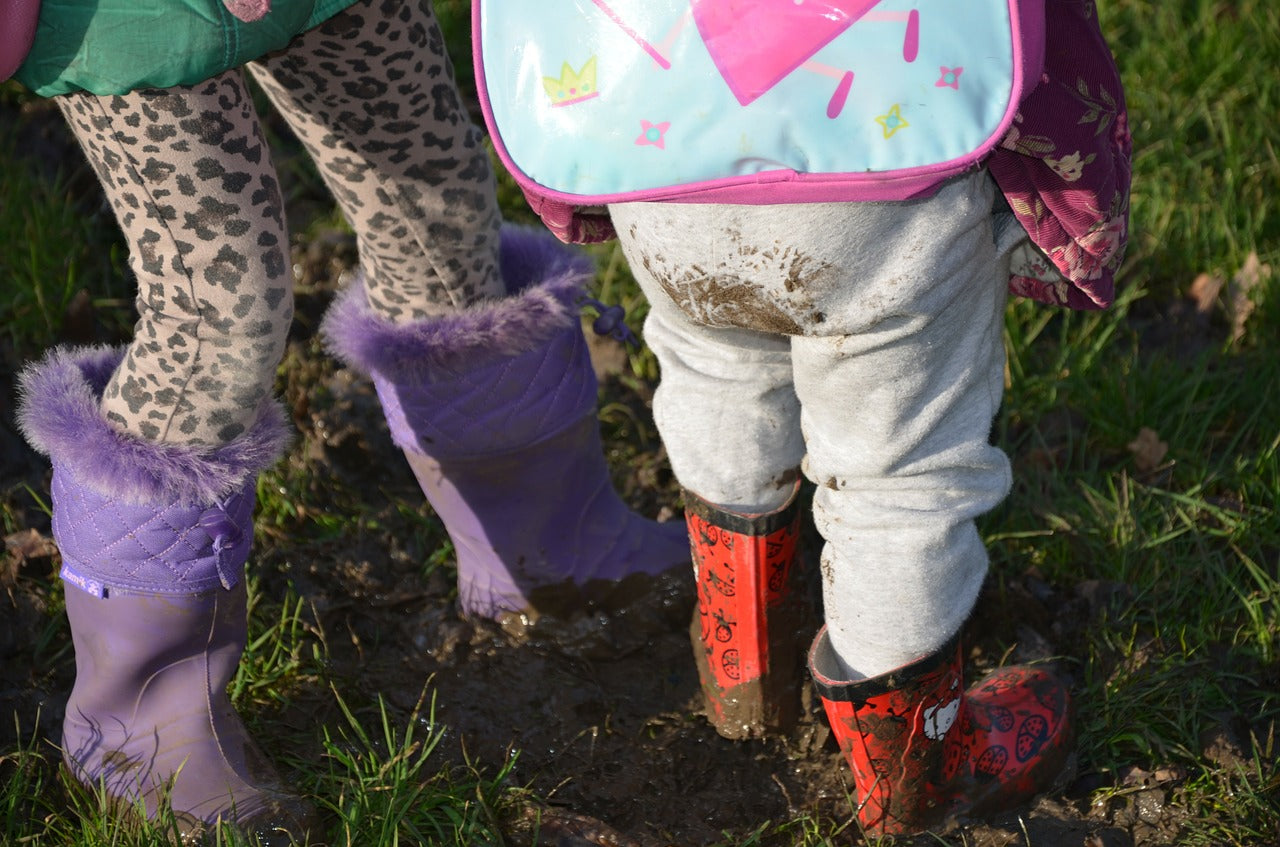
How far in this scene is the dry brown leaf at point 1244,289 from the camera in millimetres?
2617

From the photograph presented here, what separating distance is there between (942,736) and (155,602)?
1.08 meters

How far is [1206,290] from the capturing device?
8.87 ft

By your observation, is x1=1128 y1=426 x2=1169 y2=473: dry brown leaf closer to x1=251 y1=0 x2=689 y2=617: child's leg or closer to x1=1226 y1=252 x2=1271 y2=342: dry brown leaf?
x1=1226 y1=252 x2=1271 y2=342: dry brown leaf

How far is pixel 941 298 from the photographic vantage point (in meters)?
1.36

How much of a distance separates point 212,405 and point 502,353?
0.48m

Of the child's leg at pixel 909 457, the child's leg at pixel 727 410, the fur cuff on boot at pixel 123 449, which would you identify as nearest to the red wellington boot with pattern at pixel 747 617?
the child's leg at pixel 727 410

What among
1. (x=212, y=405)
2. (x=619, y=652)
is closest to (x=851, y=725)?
(x=619, y=652)

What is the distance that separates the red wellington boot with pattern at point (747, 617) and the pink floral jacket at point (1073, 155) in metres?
0.58

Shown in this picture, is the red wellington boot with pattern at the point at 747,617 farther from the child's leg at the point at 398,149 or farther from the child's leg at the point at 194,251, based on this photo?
the child's leg at the point at 194,251

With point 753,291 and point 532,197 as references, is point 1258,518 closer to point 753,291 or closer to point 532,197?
point 753,291

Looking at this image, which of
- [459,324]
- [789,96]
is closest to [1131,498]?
[459,324]

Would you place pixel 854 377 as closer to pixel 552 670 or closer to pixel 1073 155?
pixel 1073 155

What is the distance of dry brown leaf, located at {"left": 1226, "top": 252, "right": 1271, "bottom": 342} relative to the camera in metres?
2.62

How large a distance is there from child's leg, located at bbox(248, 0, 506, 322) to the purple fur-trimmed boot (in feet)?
1.05
